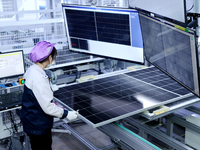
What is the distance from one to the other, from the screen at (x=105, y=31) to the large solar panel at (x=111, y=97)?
305 millimetres

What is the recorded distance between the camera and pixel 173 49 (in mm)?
1878

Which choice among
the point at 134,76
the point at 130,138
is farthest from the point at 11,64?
the point at 130,138

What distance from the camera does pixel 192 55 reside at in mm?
1575

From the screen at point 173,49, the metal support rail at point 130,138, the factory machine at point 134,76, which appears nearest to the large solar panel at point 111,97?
the factory machine at point 134,76

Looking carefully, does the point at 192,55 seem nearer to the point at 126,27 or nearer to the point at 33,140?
the point at 126,27

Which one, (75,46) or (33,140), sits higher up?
(75,46)

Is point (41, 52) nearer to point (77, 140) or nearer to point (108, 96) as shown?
point (108, 96)

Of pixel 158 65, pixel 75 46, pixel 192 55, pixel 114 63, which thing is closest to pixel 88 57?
pixel 114 63

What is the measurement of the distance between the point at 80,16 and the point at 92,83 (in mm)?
782

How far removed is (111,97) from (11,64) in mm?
1516

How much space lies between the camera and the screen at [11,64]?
10.1ft

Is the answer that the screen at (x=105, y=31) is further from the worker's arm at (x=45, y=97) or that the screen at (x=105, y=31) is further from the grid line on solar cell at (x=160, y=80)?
the worker's arm at (x=45, y=97)

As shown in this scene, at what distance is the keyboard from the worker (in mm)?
865

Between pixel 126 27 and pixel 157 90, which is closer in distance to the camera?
pixel 157 90
